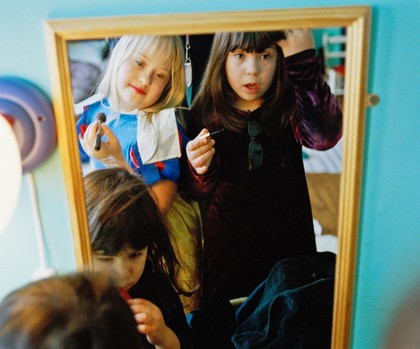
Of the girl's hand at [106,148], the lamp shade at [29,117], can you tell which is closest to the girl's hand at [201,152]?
the girl's hand at [106,148]

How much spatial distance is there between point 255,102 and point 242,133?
0.18 ft

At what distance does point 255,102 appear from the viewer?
0.83 metres

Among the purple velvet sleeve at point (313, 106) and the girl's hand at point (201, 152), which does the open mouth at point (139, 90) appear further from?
the purple velvet sleeve at point (313, 106)

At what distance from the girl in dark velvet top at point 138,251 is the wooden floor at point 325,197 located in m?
0.27

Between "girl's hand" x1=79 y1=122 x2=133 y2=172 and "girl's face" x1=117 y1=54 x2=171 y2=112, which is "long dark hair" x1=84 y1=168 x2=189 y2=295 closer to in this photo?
"girl's hand" x1=79 y1=122 x2=133 y2=172

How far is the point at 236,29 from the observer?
2.54 ft

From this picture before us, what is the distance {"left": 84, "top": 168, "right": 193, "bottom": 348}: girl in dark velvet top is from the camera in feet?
2.85

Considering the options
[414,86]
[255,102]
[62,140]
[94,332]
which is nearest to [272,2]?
[255,102]

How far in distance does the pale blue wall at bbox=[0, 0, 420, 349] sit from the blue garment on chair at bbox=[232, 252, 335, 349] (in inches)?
2.7

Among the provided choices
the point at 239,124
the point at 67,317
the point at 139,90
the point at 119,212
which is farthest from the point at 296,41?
the point at 67,317

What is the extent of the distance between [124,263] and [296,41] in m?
0.48

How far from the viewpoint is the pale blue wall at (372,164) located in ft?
2.58

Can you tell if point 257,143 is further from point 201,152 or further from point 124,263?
point 124,263

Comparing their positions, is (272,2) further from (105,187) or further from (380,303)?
(380,303)
